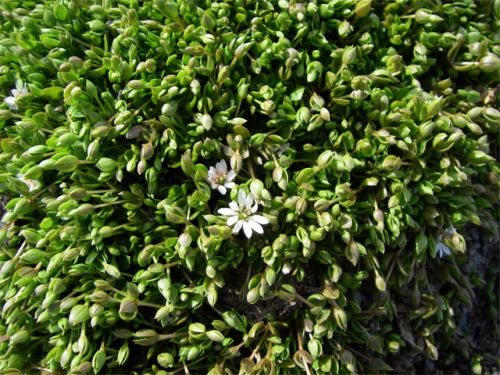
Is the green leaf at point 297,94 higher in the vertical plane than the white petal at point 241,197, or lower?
higher

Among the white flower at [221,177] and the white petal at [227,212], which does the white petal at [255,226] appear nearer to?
the white petal at [227,212]

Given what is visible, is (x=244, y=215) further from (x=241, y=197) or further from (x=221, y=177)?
(x=221, y=177)

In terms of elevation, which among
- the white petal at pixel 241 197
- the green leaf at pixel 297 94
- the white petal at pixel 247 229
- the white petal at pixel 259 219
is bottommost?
the white petal at pixel 247 229

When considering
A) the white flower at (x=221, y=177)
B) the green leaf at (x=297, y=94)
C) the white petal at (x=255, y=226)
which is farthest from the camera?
the green leaf at (x=297, y=94)

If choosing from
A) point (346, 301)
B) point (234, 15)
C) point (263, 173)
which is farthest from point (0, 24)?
point (346, 301)

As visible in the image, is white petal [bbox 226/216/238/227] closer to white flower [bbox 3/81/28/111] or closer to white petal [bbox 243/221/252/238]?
white petal [bbox 243/221/252/238]

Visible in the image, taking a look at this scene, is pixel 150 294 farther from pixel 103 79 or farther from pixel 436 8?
pixel 436 8

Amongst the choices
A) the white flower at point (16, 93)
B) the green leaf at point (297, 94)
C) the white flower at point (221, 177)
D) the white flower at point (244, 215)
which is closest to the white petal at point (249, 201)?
the white flower at point (244, 215)
